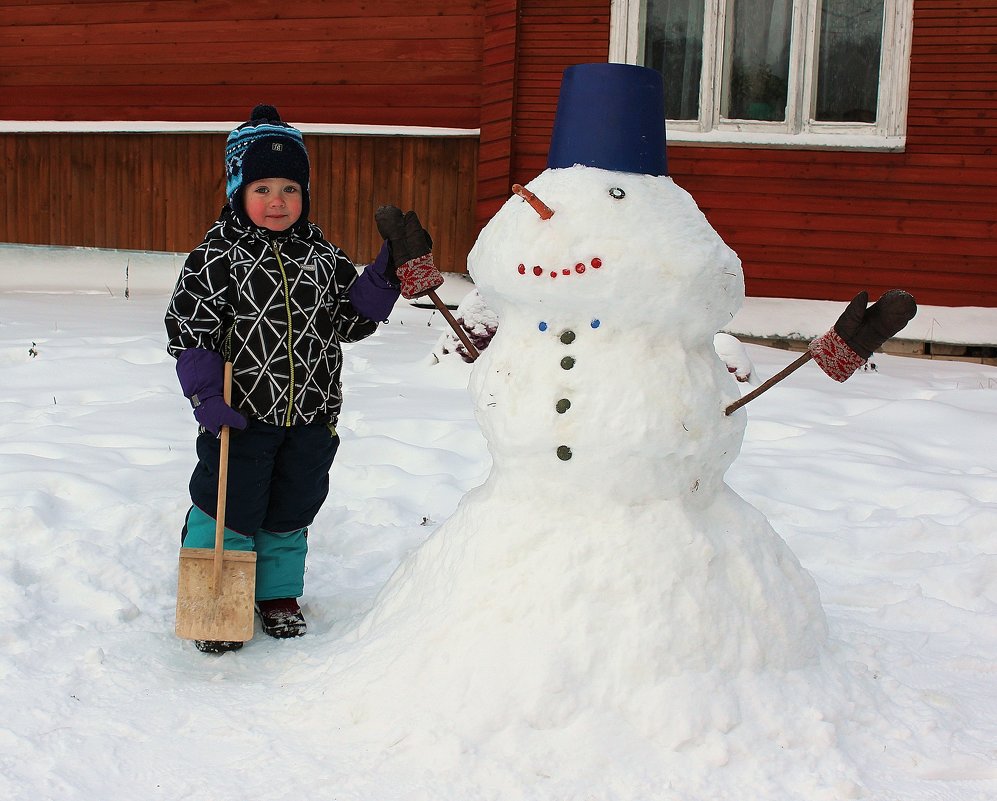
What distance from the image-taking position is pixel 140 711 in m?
2.37

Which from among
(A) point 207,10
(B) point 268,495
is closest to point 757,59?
(A) point 207,10

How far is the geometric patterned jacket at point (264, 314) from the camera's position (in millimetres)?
2734

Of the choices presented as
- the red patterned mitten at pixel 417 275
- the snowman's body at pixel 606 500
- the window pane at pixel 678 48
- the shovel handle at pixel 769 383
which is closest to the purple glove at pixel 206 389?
the red patterned mitten at pixel 417 275

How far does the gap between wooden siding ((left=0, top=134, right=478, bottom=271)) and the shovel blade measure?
19.0ft

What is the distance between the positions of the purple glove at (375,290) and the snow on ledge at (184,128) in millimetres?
5436

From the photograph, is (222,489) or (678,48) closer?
(222,489)

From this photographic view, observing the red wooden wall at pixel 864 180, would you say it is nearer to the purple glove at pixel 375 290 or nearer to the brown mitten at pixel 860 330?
the purple glove at pixel 375 290

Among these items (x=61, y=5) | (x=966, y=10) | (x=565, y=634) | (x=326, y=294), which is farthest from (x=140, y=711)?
(x=61, y=5)

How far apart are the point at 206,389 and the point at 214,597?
542mm

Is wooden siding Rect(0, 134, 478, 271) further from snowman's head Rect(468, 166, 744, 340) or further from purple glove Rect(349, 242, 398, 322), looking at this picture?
snowman's head Rect(468, 166, 744, 340)

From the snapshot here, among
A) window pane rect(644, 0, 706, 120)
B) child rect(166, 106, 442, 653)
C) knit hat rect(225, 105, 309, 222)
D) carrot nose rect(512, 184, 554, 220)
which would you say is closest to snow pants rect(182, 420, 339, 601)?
child rect(166, 106, 442, 653)

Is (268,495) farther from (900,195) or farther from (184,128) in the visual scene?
(184,128)

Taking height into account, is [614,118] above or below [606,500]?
above

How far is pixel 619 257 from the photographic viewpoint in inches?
91.3
